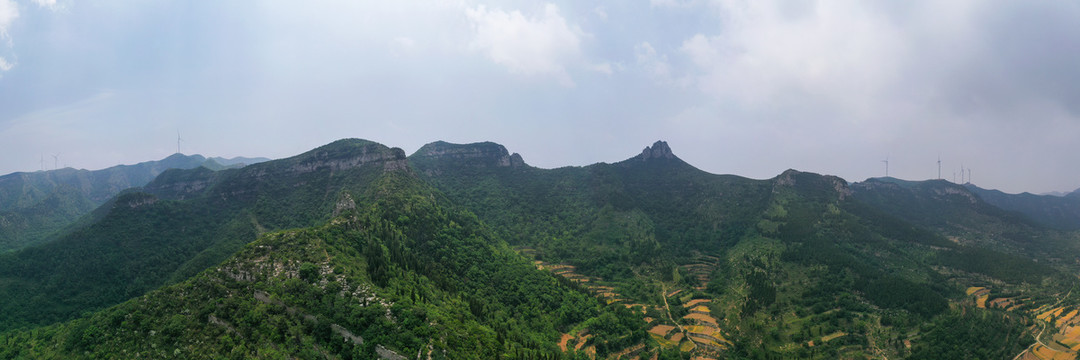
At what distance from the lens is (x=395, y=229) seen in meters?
89.9

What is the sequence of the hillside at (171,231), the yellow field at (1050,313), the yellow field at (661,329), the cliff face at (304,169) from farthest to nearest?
1. the cliff face at (304,169)
2. the hillside at (171,231)
3. the yellow field at (661,329)
4. the yellow field at (1050,313)

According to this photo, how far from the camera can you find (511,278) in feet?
321

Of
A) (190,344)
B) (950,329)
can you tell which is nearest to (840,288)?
(950,329)

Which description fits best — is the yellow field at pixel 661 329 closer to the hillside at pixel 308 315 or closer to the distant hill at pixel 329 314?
the distant hill at pixel 329 314

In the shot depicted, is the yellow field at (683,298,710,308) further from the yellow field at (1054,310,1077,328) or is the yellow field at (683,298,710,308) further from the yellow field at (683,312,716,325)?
the yellow field at (1054,310,1077,328)

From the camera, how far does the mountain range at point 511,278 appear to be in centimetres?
5119

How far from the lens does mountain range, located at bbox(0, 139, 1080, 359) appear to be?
51188 mm

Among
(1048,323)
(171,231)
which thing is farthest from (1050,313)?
(171,231)

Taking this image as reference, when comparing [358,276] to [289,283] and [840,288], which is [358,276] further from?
[840,288]

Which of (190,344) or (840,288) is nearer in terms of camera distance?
(190,344)

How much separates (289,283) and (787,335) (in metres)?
95.6

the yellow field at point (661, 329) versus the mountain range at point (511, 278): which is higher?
the mountain range at point (511, 278)

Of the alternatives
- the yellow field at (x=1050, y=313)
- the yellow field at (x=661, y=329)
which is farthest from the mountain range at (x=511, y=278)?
the yellow field at (x=1050, y=313)

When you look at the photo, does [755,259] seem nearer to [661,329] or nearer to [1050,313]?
[661,329]
